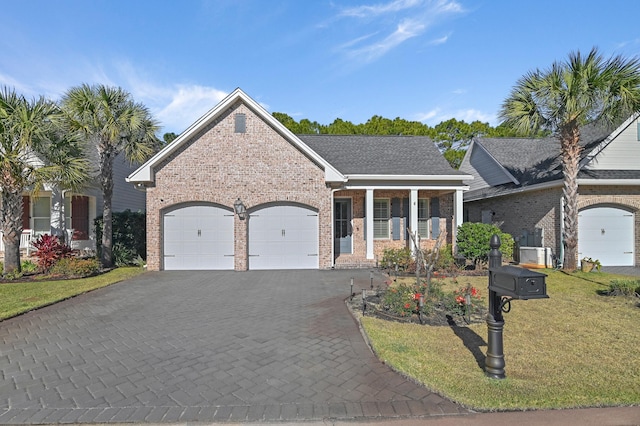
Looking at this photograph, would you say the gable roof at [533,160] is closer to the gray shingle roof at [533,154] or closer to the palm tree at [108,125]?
the gray shingle roof at [533,154]

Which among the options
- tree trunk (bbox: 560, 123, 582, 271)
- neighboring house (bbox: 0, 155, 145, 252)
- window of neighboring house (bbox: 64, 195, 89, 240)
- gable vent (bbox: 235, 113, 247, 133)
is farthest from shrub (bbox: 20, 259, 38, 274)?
tree trunk (bbox: 560, 123, 582, 271)

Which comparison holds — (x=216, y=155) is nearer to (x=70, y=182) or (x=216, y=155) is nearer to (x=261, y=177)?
(x=261, y=177)

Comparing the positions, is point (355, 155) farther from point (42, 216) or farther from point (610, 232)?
point (42, 216)

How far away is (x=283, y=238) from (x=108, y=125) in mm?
8246

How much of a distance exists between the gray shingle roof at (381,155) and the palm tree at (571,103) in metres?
3.31

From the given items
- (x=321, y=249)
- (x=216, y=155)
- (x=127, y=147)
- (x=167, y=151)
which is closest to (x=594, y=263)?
(x=321, y=249)

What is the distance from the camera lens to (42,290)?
915cm

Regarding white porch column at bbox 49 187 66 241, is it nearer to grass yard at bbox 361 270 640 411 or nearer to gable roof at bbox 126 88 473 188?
gable roof at bbox 126 88 473 188

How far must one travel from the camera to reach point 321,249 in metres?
12.8

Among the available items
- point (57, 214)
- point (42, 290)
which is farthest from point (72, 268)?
point (57, 214)

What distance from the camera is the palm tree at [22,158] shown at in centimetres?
1053

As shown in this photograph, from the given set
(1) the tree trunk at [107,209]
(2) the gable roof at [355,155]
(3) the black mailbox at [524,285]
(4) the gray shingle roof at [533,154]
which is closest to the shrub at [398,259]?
(2) the gable roof at [355,155]

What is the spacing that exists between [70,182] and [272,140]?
7.52 meters

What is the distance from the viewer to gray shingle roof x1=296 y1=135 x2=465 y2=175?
13.9 meters
